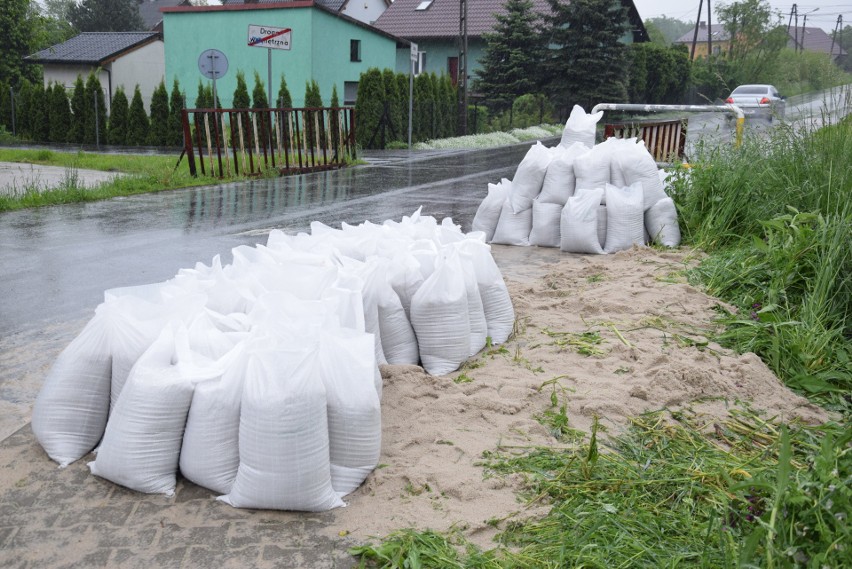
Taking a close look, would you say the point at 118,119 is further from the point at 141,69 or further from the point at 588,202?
the point at 588,202

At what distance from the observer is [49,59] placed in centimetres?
4019

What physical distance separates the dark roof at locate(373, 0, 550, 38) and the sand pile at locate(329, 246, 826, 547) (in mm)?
40595

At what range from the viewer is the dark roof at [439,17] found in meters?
45.1

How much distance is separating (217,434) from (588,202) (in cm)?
559

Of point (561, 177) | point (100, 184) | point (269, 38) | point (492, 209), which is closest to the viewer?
point (561, 177)

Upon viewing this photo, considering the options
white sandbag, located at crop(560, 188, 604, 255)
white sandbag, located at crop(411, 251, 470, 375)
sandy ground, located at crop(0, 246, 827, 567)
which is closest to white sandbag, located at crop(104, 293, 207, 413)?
→ sandy ground, located at crop(0, 246, 827, 567)

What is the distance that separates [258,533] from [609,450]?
1.45 m

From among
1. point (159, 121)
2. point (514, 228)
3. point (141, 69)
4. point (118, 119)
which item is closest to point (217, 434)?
point (514, 228)

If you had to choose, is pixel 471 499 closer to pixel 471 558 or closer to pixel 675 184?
pixel 471 558

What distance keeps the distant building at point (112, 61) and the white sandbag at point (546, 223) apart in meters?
33.9

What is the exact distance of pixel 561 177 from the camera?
8.47 m

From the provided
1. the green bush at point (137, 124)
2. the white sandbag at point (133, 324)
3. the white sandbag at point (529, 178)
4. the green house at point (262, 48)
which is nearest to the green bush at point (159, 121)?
the green bush at point (137, 124)

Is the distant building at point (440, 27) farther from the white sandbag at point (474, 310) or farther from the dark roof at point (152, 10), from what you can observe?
the dark roof at point (152, 10)

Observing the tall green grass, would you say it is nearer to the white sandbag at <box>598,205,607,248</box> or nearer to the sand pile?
the sand pile
